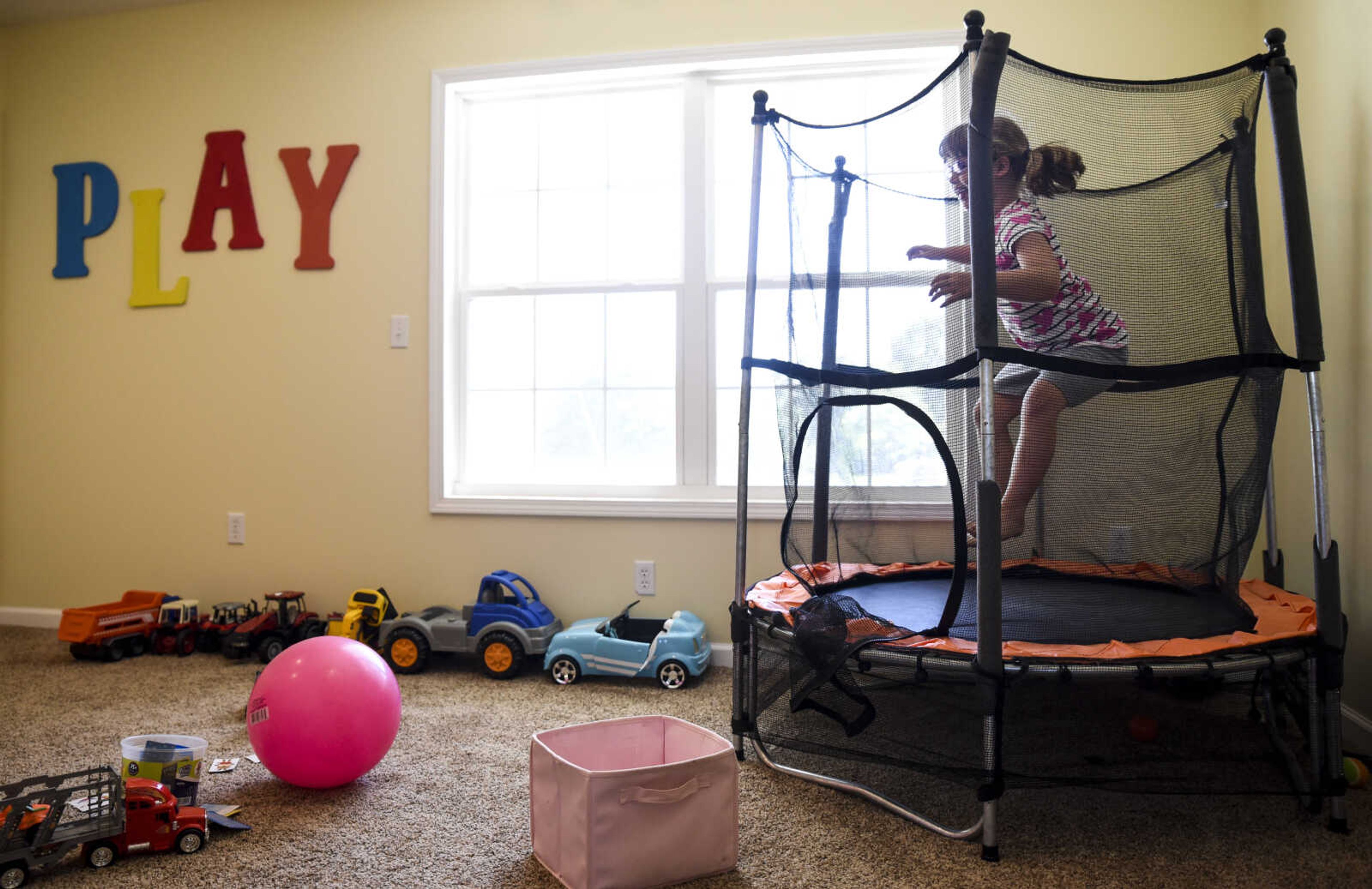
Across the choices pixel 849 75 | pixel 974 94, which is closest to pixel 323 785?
pixel 974 94

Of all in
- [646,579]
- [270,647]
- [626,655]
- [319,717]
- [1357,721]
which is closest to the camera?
[319,717]

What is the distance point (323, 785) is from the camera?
169 cm

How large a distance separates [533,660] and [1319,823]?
6.46 ft

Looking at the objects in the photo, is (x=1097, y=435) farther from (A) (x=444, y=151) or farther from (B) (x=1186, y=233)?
(A) (x=444, y=151)

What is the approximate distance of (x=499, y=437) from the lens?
3.04m

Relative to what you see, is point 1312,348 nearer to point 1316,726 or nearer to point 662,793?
point 1316,726

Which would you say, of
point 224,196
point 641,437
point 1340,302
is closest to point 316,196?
point 224,196

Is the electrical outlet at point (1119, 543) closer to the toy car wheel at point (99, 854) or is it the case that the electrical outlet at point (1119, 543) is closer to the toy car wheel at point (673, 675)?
the toy car wheel at point (673, 675)

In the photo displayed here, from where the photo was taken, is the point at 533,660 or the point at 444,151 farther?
the point at 444,151

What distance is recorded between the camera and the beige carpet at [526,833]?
1.37 metres

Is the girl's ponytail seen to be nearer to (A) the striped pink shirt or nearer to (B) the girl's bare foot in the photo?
(A) the striped pink shirt

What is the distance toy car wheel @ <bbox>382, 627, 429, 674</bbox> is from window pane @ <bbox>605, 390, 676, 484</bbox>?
2.56ft

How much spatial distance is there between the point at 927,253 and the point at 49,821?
1.80 metres

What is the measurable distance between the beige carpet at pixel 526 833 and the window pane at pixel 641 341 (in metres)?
1.20
